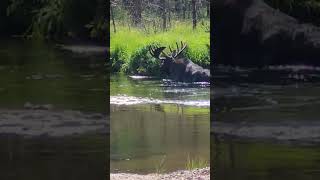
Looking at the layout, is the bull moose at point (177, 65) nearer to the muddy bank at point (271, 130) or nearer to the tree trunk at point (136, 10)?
the tree trunk at point (136, 10)

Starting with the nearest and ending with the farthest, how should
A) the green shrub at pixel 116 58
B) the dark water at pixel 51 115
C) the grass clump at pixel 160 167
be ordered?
the dark water at pixel 51 115, the grass clump at pixel 160 167, the green shrub at pixel 116 58

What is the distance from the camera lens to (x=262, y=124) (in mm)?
3947

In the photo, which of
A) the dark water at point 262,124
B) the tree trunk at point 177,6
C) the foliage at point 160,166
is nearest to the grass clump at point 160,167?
the foliage at point 160,166

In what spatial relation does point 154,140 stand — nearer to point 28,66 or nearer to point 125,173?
point 125,173

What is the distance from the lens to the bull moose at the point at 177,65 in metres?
4.16

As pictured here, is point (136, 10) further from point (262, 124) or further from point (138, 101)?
point (262, 124)

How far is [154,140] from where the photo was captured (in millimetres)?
4070

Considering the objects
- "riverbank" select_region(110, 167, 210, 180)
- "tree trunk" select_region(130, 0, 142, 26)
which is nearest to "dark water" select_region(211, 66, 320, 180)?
"riverbank" select_region(110, 167, 210, 180)

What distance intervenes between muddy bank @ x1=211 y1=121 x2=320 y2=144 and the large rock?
0.48 m

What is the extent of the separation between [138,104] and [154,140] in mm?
327

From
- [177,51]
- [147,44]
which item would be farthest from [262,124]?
[147,44]

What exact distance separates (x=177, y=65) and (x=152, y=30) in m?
0.36

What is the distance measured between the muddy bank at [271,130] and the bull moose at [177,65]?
1.56 feet

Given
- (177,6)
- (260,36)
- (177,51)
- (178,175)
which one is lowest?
(178,175)
